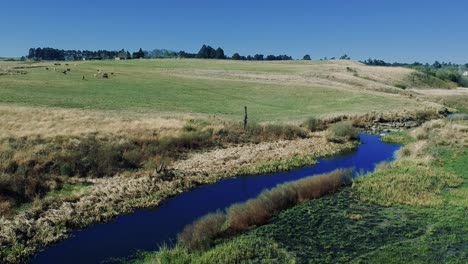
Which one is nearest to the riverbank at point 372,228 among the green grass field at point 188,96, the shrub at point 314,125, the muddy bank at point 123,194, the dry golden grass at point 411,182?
the dry golden grass at point 411,182

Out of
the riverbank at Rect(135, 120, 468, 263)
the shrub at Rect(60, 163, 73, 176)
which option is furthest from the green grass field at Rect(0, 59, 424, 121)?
the riverbank at Rect(135, 120, 468, 263)

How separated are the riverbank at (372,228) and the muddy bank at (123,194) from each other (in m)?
5.42

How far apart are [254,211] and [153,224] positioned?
5.32 meters

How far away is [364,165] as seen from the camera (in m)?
37.4

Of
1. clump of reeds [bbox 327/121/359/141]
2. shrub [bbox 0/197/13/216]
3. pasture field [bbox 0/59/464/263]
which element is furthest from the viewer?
clump of reeds [bbox 327/121/359/141]

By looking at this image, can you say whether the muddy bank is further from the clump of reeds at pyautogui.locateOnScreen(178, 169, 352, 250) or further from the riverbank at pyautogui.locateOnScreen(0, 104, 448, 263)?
the clump of reeds at pyautogui.locateOnScreen(178, 169, 352, 250)

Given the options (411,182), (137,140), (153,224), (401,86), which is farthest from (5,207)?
(401,86)

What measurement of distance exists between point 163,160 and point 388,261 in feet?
66.5

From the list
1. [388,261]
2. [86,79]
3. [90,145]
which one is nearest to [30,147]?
[90,145]

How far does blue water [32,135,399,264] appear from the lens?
19.4 m

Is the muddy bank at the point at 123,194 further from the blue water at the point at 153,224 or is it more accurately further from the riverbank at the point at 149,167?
the blue water at the point at 153,224

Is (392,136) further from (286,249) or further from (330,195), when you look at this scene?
(286,249)

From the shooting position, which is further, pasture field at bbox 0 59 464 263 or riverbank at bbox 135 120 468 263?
pasture field at bbox 0 59 464 263

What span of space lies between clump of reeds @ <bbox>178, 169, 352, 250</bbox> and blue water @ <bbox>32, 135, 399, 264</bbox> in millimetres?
1515
